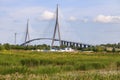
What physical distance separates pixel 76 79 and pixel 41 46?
133 meters

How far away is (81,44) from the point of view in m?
123

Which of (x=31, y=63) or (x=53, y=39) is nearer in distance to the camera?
(x=31, y=63)

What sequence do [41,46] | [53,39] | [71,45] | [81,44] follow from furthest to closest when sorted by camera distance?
[41,46], [71,45], [81,44], [53,39]

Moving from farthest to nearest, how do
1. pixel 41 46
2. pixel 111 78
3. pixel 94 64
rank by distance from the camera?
1. pixel 41 46
2. pixel 94 64
3. pixel 111 78

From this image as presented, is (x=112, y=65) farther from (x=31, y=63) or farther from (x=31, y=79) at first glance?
(x=31, y=79)

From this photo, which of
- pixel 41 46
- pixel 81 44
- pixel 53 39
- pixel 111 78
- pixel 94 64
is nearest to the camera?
pixel 111 78

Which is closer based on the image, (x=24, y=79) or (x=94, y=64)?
(x=24, y=79)

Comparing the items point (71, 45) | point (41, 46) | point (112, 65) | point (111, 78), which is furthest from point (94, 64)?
point (41, 46)

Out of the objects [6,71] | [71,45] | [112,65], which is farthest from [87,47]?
[6,71]

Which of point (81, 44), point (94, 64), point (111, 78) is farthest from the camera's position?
point (81, 44)

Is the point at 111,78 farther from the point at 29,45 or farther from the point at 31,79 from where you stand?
the point at 29,45

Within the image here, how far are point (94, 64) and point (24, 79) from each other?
94.5ft

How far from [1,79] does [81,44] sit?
10840cm

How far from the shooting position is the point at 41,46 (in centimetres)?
14800
